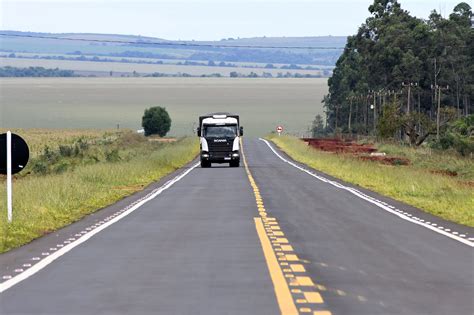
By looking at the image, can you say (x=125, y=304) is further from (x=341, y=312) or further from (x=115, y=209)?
(x=115, y=209)

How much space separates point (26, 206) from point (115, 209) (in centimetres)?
316

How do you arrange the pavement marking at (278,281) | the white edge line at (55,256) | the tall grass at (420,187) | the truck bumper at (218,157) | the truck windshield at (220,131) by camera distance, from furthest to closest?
the truck bumper at (218,157)
the truck windshield at (220,131)
the tall grass at (420,187)
the white edge line at (55,256)
the pavement marking at (278,281)

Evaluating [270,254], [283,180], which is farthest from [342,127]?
[270,254]

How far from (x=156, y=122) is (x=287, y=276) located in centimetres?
17092

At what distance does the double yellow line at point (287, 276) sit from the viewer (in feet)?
37.6

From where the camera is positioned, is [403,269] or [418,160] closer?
[403,269]

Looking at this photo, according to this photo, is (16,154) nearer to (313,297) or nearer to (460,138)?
(313,297)

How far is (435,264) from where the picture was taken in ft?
50.9

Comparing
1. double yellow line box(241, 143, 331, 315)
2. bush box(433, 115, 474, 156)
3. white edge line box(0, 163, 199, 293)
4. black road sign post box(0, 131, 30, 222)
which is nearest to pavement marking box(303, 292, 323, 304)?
double yellow line box(241, 143, 331, 315)

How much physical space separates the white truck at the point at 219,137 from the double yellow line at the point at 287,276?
3808cm

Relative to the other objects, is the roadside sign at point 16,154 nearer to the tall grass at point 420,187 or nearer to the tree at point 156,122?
the tall grass at point 420,187

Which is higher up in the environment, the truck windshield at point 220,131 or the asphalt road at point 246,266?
the asphalt road at point 246,266

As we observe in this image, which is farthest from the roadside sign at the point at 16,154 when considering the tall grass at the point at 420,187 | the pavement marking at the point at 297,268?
the tall grass at the point at 420,187

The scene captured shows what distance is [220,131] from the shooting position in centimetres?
6044
